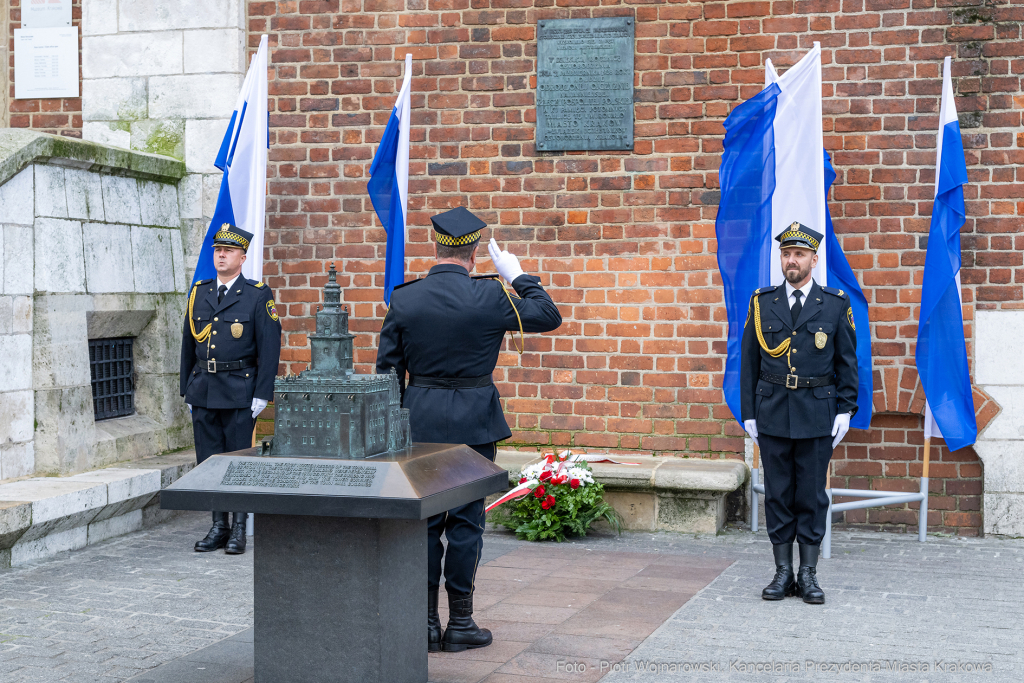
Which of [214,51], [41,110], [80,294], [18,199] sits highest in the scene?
[214,51]

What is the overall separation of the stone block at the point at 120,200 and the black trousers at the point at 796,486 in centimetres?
420

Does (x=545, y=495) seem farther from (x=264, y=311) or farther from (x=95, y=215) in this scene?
(x=95, y=215)

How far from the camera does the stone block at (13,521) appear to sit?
5.48m

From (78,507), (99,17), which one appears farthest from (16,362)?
(99,17)

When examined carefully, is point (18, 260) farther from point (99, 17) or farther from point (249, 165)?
point (99, 17)

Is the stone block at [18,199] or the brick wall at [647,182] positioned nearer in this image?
the stone block at [18,199]

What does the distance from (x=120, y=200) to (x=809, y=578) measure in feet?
15.5

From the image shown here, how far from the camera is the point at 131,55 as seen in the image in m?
7.77

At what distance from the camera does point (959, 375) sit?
244 inches

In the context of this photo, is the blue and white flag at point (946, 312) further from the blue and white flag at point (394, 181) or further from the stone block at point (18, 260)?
the stone block at point (18, 260)

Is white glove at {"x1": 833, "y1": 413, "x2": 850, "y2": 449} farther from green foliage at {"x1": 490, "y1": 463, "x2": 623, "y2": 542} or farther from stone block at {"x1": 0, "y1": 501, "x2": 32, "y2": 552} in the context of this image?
stone block at {"x1": 0, "y1": 501, "x2": 32, "y2": 552}

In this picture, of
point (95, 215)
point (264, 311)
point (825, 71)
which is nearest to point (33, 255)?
point (95, 215)

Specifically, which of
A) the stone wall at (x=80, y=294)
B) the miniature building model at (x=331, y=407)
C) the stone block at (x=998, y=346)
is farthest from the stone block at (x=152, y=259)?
the stone block at (x=998, y=346)

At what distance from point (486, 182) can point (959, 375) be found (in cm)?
315
